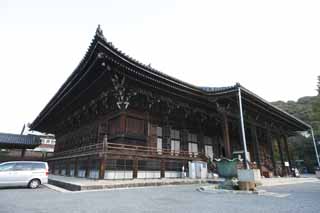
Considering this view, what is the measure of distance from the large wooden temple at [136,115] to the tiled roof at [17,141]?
8.51 m

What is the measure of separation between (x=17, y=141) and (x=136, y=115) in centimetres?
2055

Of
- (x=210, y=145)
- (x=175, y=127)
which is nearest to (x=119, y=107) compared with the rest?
(x=175, y=127)

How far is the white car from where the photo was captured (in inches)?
378

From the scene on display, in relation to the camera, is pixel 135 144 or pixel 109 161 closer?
pixel 109 161

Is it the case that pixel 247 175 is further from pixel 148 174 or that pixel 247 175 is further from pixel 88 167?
pixel 88 167

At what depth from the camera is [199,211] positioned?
461cm

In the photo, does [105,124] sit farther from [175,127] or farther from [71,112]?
[71,112]

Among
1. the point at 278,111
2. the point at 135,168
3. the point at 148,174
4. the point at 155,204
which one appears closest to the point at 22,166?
the point at 135,168

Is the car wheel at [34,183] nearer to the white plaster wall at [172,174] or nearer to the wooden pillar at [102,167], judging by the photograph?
the wooden pillar at [102,167]

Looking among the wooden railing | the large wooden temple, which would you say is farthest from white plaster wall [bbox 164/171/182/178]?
the wooden railing

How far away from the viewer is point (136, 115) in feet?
45.0

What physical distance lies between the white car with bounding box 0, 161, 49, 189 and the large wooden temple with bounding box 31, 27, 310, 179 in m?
2.74

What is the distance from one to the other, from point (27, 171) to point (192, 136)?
12.3 m

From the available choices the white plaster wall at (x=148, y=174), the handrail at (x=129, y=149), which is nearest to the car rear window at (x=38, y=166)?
the handrail at (x=129, y=149)
